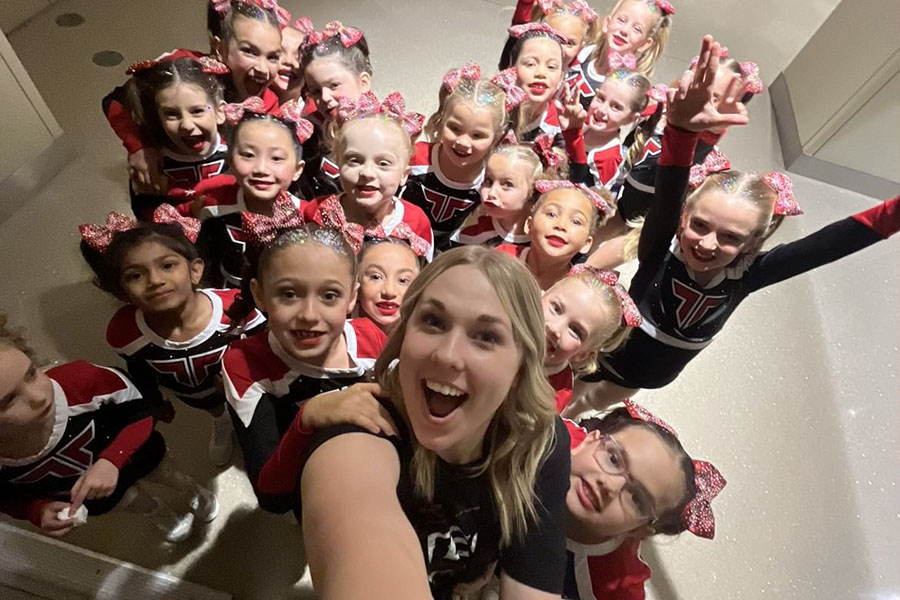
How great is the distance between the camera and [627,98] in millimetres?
1887

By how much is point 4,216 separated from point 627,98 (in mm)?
2149

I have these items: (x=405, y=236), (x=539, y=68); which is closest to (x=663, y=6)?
(x=539, y=68)

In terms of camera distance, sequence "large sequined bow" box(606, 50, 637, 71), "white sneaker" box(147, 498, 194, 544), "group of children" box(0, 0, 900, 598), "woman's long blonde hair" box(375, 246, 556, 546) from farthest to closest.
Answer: "large sequined bow" box(606, 50, 637, 71) < "white sneaker" box(147, 498, 194, 544) < "group of children" box(0, 0, 900, 598) < "woman's long blonde hair" box(375, 246, 556, 546)

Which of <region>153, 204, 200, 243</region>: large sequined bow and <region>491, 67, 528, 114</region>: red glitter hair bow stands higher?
<region>491, 67, 528, 114</region>: red glitter hair bow

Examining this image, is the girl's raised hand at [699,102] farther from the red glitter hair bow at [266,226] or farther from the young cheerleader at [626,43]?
the young cheerleader at [626,43]

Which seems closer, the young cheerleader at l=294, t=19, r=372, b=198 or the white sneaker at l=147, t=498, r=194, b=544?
the white sneaker at l=147, t=498, r=194, b=544

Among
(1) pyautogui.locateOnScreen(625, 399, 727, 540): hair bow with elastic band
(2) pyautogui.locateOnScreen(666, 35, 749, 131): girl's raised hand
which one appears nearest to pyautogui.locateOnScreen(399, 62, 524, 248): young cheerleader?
(2) pyautogui.locateOnScreen(666, 35, 749, 131): girl's raised hand

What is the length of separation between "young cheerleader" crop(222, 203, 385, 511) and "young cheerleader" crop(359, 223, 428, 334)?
0.50 ft

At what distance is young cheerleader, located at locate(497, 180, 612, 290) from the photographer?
151 centimetres

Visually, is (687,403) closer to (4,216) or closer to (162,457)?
(162,457)

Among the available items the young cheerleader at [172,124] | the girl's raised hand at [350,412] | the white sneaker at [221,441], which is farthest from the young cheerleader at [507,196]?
the girl's raised hand at [350,412]

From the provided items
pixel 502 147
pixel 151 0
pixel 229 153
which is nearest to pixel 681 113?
pixel 502 147

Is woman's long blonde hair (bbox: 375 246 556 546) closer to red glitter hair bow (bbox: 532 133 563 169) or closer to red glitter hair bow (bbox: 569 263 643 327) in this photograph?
red glitter hair bow (bbox: 569 263 643 327)

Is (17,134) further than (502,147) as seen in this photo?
Yes
